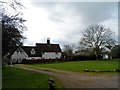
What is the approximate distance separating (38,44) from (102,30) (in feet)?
88.7

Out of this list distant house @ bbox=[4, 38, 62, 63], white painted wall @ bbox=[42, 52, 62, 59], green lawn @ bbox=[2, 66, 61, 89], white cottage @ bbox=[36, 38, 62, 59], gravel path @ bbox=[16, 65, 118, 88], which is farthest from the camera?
white cottage @ bbox=[36, 38, 62, 59]

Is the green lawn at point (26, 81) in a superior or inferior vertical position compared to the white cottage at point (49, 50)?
inferior

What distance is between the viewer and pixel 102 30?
77250 millimetres

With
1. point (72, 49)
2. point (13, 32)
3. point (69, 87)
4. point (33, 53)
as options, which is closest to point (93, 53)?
point (33, 53)

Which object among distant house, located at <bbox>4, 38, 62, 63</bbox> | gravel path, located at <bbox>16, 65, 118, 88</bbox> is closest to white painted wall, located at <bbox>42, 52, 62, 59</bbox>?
distant house, located at <bbox>4, 38, 62, 63</bbox>

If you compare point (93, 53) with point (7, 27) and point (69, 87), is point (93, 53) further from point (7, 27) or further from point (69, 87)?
point (69, 87)

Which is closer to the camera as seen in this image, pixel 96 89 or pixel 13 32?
pixel 96 89

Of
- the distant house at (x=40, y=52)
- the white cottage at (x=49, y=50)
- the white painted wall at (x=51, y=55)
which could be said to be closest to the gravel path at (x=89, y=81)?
the distant house at (x=40, y=52)

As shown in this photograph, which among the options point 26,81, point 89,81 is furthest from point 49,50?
point 89,81

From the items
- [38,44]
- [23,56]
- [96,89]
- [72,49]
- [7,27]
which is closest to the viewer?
[96,89]

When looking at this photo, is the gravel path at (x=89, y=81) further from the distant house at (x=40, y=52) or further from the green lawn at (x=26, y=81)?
the distant house at (x=40, y=52)

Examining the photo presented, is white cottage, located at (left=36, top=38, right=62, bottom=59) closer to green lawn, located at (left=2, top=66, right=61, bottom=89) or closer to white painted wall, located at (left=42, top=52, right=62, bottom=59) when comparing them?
white painted wall, located at (left=42, top=52, right=62, bottom=59)

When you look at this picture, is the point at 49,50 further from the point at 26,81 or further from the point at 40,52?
the point at 26,81

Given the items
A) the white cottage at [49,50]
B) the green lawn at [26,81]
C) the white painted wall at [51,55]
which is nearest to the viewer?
the green lawn at [26,81]
